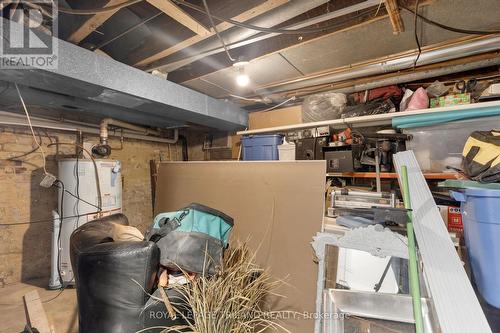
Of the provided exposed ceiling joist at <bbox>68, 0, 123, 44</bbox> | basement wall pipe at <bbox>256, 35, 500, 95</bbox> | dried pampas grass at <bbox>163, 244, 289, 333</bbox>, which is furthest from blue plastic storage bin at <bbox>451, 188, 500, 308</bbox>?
exposed ceiling joist at <bbox>68, 0, 123, 44</bbox>

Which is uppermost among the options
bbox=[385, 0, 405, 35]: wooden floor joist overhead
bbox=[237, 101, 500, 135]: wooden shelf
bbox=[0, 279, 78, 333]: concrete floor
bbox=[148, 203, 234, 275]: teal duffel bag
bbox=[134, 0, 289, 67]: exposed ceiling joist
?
bbox=[134, 0, 289, 67]: exposed ceiling joist

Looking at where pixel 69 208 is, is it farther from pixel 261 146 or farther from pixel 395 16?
pixel 395 16

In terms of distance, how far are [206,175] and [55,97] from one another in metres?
1.73

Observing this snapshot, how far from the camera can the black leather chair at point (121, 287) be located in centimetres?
119

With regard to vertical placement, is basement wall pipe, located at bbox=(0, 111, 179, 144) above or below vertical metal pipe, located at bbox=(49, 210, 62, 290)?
above

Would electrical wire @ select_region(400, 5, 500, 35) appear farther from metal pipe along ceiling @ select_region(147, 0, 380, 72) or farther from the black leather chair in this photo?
the black leather chair

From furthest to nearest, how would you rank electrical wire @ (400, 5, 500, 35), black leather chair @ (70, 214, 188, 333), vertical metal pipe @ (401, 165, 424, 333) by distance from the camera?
electrical wire @ (400, 5, 500, 35), black leather chair @ (70, 214, 188, 333), vertical metal pipe @ (401, 165, 424, 333)

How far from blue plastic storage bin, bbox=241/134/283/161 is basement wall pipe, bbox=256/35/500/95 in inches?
23.1

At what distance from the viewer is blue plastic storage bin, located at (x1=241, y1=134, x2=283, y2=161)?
276 cm

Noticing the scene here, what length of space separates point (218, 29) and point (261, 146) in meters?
1.52

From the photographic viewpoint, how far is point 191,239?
4.53ft

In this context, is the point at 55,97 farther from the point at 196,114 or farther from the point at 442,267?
the point at 442,267

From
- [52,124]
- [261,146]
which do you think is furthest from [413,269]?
[52,124]

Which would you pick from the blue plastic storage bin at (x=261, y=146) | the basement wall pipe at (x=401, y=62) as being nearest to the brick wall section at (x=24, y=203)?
the blue plastic storage bin at (x=261, y=146)
